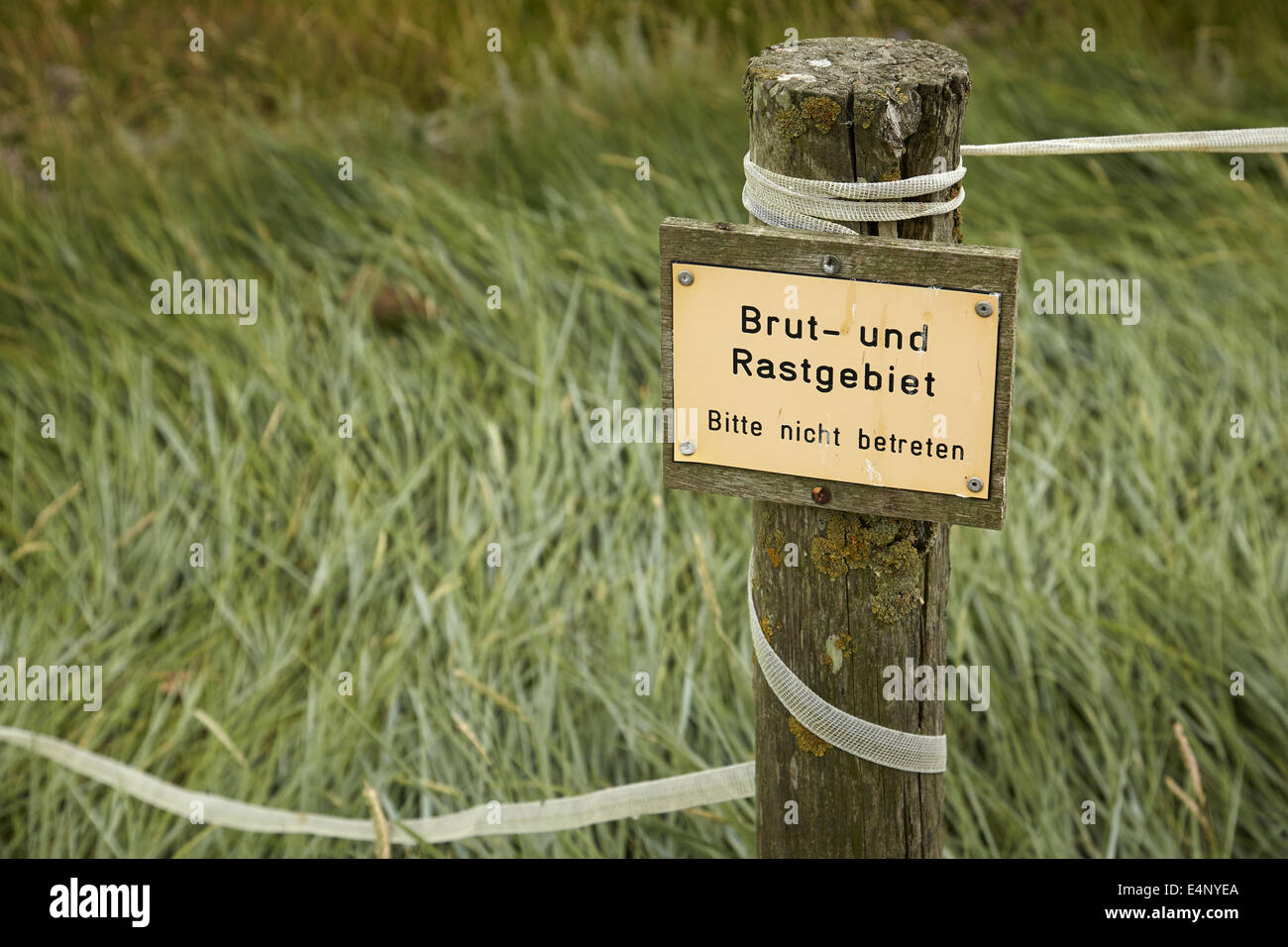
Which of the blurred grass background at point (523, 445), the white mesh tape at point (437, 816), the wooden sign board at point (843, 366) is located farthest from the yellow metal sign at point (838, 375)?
the blurred grass background at point (523, 445)

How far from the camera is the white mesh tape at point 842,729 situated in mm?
1599

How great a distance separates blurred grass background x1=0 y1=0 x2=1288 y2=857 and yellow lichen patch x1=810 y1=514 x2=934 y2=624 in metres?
0.72

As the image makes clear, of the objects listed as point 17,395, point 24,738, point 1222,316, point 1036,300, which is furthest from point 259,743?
point 1222,316

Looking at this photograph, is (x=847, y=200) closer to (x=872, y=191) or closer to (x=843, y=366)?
(x=872, y=191)

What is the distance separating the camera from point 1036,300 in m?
3.22

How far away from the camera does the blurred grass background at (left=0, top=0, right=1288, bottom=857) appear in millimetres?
2359

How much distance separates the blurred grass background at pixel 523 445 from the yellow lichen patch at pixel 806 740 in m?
0.61

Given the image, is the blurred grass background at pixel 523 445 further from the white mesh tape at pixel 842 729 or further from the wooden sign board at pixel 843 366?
the wooden sign board at pixel 843 366

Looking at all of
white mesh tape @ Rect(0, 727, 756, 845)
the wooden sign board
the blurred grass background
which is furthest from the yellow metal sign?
the blurred grass background

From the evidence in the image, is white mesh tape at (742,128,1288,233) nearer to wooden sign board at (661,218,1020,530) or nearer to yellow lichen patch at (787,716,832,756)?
wooden sign board at (661,218,1020,530)

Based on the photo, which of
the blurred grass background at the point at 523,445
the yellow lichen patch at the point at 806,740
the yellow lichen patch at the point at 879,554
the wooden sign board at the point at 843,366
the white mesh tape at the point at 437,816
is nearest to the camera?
the wooden sign board at the point at 843,366

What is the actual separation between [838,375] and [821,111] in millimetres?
279

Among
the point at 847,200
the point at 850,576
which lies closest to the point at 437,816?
the point at 850,576

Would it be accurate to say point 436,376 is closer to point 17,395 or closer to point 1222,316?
point 17,395
